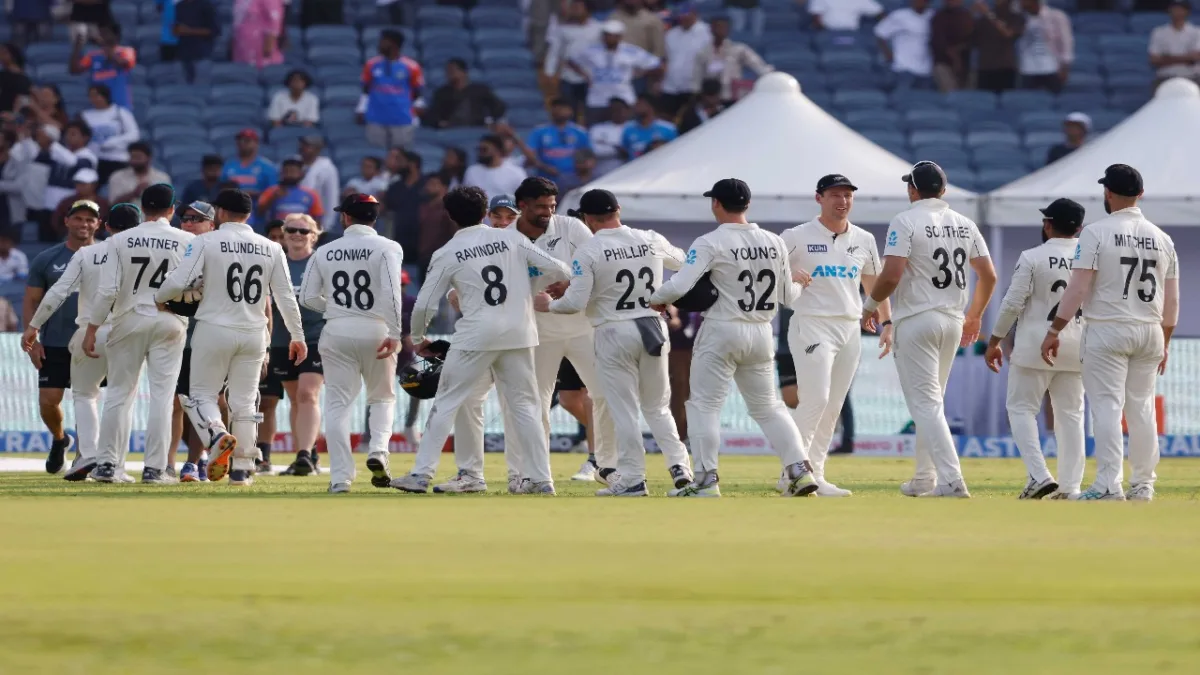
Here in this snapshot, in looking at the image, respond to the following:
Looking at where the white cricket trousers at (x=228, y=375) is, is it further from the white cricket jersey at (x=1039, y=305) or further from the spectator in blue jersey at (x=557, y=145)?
the spectator in blue jersey at (x=557, y=145)

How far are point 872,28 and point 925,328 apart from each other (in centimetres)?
1966

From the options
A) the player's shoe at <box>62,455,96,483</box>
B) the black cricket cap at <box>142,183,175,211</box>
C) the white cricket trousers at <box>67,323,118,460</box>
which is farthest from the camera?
the white cricket trousers at <box>67,323,118,460</box>

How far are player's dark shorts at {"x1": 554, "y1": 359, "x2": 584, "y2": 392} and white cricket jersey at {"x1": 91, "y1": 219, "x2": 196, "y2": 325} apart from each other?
357 centimetres

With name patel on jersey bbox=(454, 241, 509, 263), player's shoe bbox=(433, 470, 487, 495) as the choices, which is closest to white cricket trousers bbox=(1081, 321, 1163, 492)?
name patel on jersey bbox=(454, 241, 509, 263)

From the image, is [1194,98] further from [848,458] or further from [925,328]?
[925,328]

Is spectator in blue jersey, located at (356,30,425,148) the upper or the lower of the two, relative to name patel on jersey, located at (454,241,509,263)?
upper

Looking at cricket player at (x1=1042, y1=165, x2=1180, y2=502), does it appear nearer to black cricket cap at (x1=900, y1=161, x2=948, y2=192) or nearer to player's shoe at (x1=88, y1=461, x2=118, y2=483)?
black cricket cap at (x1=900, y1=161, x2=948, y2=192)

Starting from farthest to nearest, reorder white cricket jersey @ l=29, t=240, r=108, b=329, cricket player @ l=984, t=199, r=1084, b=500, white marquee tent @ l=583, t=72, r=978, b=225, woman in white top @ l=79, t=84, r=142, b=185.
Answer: woman in white top @ l=79, t=84, r=142, b=185 < white marquee tent @ l=583, t=72, r=978, b=225 < white cricket jersey @ l=29, t=240, r=108, b=329 < cricket player @ l=984, t=199, r=1084, b=500

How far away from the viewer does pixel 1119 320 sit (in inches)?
517

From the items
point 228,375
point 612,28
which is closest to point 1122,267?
point 228,375

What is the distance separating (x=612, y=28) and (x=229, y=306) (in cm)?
1446

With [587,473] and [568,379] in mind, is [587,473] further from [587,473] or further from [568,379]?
[568,379]

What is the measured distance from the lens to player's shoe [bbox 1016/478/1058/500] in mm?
13648

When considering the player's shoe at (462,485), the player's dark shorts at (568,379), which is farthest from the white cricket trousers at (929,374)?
the player's dark shorts at (568,379)
